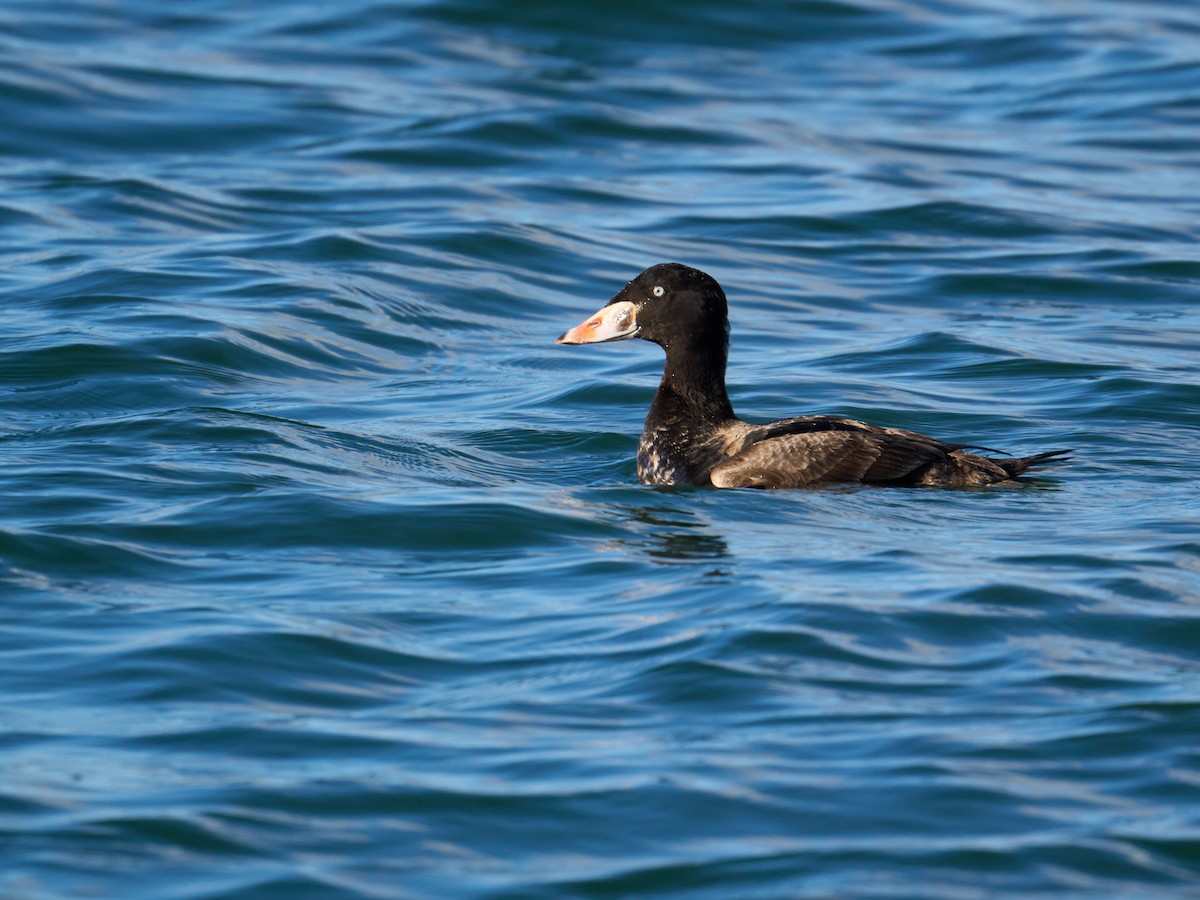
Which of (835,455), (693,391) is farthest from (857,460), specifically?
(693,391)

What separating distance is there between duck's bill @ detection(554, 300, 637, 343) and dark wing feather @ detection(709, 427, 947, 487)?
1.05 m

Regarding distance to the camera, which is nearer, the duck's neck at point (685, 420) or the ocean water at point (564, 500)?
the ocean water at point (564, 500)

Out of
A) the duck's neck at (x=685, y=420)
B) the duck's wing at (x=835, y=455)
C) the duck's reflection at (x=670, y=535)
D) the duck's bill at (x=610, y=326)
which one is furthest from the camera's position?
the duck's bill at (x=610, y=326)

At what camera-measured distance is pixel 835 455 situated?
8008 mm

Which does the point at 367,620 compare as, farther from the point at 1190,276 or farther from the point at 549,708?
the point at 1190,276

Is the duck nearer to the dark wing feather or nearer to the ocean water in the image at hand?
the dark wing feather

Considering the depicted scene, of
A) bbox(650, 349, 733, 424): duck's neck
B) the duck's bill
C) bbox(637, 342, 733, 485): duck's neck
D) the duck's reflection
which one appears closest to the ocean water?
the duck's reflection

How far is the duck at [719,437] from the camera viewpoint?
26.3 ft

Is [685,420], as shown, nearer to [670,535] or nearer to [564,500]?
[564,500]

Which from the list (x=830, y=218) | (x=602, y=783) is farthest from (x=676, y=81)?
(x=602, y=783)

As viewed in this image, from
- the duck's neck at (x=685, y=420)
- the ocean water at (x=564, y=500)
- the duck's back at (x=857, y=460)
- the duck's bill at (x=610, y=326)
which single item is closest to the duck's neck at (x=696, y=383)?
the duck's neck at (x=685, y=420)

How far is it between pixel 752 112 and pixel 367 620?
42.8ft

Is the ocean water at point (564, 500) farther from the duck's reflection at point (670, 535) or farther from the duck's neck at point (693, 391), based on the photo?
the duck's neck at point (693, 391)

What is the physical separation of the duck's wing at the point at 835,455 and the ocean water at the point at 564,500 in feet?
0.32
